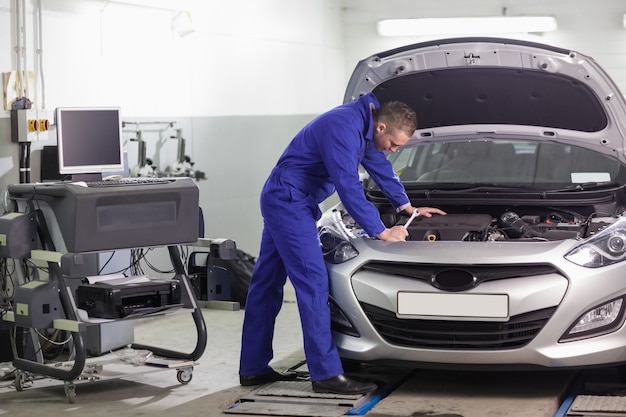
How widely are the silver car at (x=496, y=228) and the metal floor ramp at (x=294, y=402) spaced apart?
212 mm

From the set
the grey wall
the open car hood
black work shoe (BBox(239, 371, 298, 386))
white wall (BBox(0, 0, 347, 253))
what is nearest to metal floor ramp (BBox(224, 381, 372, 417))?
black work shoe (BBox(239, 371, 298, 386))

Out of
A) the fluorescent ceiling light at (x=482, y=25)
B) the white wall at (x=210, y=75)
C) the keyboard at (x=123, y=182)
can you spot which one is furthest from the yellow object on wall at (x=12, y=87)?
the fluorescent ceiling light at (x=482, y=25)

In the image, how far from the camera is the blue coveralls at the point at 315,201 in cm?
480

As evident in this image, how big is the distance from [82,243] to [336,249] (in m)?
1.17

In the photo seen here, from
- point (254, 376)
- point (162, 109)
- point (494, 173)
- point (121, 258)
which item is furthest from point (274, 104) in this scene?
point (254, 376)

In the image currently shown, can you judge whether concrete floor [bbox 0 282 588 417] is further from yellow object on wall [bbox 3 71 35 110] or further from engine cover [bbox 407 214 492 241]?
yellow object on wall [bbox 3 71 35 110]

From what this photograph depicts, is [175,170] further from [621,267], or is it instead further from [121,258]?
[621,267]

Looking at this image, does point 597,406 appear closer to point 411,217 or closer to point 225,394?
point 411,217

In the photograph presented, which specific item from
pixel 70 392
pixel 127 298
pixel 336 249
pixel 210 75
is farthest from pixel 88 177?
pixel 210 75

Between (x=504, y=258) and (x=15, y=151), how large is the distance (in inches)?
119

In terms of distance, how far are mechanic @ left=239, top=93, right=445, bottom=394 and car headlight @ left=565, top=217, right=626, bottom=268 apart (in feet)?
2.51

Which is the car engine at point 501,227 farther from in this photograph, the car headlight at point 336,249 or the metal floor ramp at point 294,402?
the metal floor ramp at point 294,402

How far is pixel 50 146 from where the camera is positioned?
6359 millimetres

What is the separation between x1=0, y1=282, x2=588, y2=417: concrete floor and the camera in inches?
184
